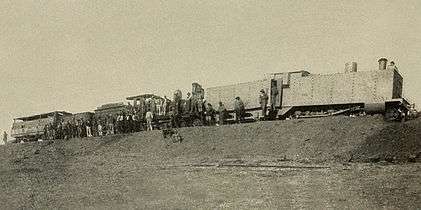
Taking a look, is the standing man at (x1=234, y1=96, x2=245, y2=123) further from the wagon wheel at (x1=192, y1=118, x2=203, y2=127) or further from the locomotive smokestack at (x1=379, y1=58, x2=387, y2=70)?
the locomotive smokestack at (x1=379, y1=58, x2=387, y2=70)

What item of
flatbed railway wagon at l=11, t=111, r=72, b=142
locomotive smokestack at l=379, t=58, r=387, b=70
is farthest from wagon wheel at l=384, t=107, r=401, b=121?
flatbed railway wagon at l=11, t=111, r=72, b=142

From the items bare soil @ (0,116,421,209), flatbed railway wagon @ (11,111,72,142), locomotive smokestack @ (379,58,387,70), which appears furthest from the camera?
flatbed railway wagon @ (11,111,72,142)

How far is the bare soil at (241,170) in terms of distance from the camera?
517 inches

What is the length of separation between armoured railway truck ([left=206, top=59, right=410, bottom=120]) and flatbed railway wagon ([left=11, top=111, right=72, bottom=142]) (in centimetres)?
1644

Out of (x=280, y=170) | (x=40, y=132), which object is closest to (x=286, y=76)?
(x=280, y=170)

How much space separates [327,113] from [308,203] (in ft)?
23.2

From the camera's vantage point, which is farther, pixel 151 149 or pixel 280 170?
pixel 151 149

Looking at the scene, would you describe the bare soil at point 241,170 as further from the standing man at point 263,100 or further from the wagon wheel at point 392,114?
the standing man at point 263,100

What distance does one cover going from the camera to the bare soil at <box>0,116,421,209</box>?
43.1 feet

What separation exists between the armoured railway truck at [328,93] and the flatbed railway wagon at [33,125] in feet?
53.9

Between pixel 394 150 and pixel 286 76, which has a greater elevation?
pixel 286 76

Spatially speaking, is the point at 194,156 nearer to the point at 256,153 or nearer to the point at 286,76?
the point at 256,153

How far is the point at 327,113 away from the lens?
19.7m

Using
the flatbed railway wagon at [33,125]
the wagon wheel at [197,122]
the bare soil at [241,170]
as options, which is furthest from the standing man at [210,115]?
the flatbed railway wagon at [33,125]
